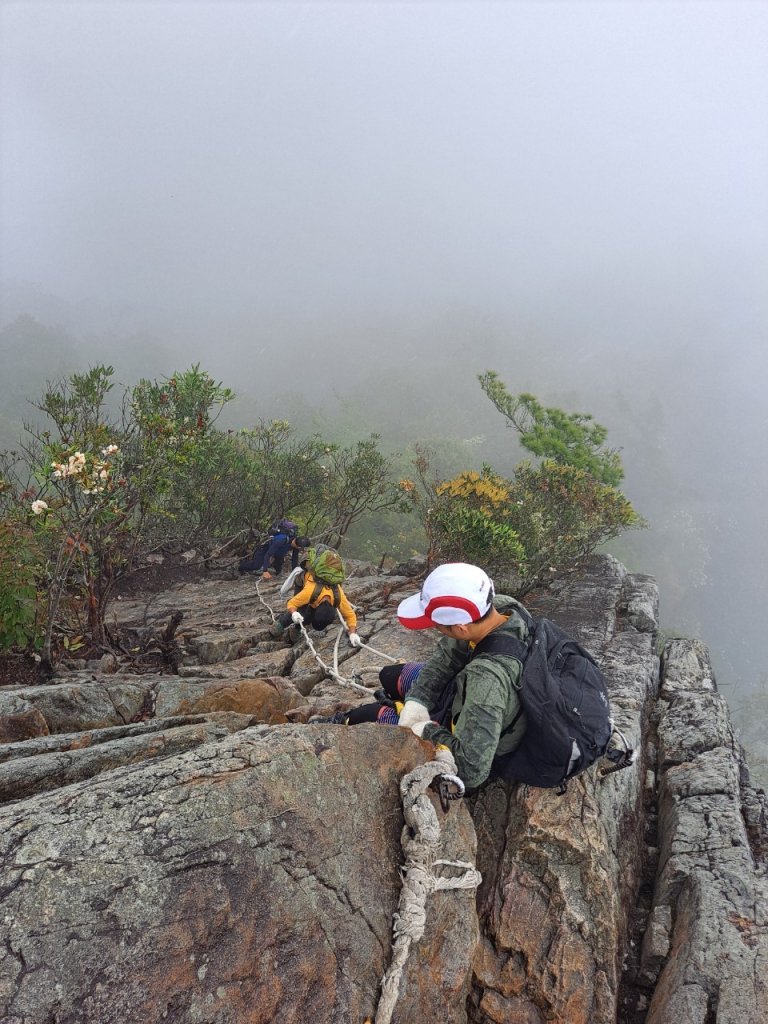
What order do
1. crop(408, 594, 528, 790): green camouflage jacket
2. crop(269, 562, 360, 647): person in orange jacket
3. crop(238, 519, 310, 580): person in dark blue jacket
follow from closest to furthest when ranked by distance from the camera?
crop(408, 594, 528, 790): green camouflage jacket → crop(269, 562, 360, 647): person in orange jacket → crop(238, 519, 310, 580): person in dark blue jacket

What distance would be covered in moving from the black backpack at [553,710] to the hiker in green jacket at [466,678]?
7 centimetres

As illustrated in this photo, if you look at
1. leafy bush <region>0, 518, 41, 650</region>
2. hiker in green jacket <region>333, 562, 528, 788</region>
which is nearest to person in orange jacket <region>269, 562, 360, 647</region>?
leafy bush <region>0, 518, 41, 650</region>

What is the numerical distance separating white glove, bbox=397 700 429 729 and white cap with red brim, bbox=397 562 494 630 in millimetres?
733

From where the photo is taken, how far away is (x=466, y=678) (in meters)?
3.46

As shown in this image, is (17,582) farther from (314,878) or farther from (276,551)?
(276,551)

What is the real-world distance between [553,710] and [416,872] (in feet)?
3.86

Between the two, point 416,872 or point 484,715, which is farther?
point 484,715

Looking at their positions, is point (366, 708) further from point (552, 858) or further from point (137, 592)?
point (137, 592)

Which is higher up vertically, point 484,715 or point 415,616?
point 415,616

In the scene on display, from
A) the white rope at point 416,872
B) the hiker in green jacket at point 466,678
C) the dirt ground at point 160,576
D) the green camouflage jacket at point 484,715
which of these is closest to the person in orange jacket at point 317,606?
the hiker in green jacket at point 466,678

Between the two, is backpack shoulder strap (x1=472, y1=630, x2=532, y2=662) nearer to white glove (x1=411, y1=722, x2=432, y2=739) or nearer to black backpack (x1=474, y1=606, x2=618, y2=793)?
black backpack (x1=474, y1=606, x2=618, y2=793)

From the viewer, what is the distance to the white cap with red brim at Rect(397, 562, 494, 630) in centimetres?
338

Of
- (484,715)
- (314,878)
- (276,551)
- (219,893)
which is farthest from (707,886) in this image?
(276,551)

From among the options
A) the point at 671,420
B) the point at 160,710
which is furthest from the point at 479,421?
the point at 160,710
